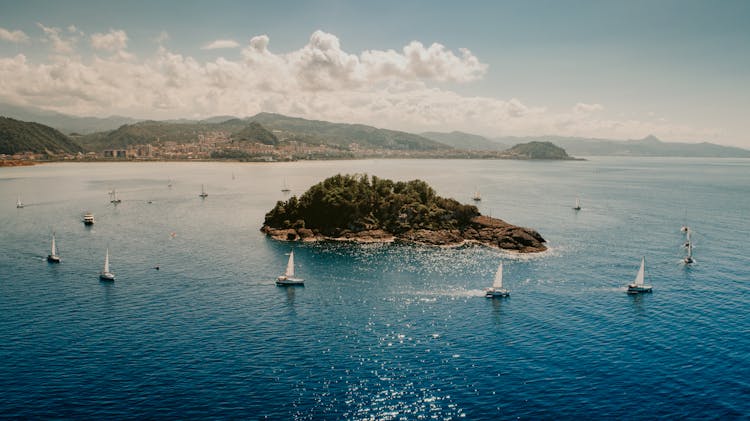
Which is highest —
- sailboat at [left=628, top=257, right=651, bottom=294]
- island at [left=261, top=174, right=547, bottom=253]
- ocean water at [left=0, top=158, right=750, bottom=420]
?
island at [left=261, top=174, right=547, bottom=253]

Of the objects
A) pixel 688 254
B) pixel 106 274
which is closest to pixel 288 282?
pixel 106 274

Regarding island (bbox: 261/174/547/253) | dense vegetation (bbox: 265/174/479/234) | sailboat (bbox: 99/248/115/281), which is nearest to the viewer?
sailboat (bbox: 99/248/115/281)

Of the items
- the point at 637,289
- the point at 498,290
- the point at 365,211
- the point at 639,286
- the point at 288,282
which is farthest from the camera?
the point at 365,211

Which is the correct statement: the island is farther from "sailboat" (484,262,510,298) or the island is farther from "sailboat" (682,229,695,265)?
"sailboat" (484,262,510,298)

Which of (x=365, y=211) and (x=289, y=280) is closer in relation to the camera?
(x=289, y=280)

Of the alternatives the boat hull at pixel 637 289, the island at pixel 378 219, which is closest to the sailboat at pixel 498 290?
the boat hull at pixel 637 289

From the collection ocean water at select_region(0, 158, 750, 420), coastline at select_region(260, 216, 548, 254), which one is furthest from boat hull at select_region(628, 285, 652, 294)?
coastline at select_region(260, 216, 548, 254)

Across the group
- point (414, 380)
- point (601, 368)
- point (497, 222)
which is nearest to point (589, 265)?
point (497, 222)

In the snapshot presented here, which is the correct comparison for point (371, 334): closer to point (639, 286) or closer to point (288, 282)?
point (288, 282)
